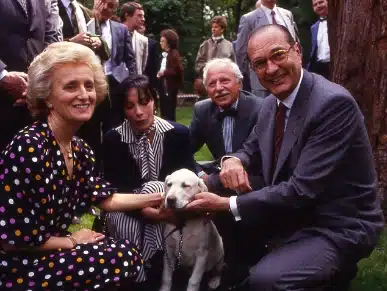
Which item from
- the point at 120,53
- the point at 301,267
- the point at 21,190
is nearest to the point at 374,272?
the point at 301,267

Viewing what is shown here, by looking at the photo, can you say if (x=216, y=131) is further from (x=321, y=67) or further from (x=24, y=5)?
(x=321, y=67)

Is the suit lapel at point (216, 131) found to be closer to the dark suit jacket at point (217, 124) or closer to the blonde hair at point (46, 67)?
the dark suit jacket at point (217, 124)

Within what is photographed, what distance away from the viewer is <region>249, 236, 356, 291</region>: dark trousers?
3.45 meters

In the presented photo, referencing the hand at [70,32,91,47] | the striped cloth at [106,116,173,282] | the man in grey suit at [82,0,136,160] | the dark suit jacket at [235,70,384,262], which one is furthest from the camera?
the man in grey suit at [82,0,136,160]

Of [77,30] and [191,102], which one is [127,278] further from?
[191,102]

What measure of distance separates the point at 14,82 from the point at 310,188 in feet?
6.86

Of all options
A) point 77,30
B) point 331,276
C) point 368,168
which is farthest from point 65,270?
point 77,30

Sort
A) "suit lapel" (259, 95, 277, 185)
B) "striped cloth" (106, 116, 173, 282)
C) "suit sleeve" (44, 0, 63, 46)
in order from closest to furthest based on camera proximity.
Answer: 1. "suit lapel" (259, 95, 277, 185)
2. "striped cloth" (106, 116, 173, 282)
3. "suit sleeve" (44, 0, 63, 46)

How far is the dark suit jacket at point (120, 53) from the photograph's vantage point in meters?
7.46

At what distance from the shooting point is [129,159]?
4.66 meters

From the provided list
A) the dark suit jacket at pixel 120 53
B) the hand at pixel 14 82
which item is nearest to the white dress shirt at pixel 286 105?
the hand at pixel 14 82

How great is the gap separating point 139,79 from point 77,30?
1.48 m

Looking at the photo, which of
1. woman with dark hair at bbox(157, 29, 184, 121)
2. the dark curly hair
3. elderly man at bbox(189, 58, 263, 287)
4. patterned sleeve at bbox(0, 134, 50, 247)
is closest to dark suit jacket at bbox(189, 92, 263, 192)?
elderly man at bbox(189, 58, 263, 287)

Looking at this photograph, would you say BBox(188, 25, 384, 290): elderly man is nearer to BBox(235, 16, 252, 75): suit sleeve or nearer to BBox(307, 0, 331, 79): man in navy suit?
BBox(235, 16, 252, 75): suit sleeve
